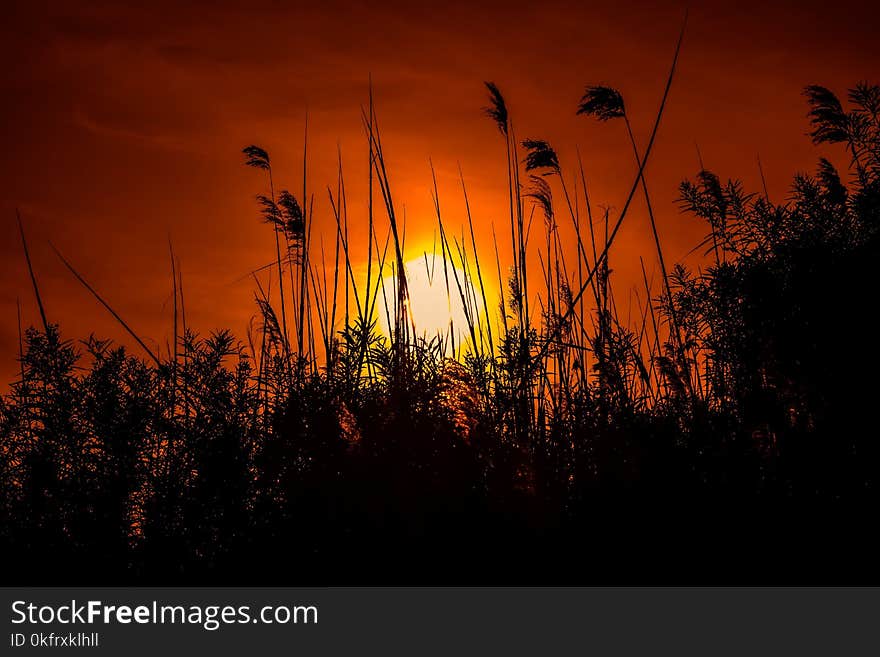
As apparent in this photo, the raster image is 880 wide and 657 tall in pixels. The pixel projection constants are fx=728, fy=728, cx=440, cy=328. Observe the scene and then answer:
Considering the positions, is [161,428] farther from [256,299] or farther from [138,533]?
[256,299]

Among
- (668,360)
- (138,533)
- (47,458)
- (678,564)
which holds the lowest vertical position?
(678,564)

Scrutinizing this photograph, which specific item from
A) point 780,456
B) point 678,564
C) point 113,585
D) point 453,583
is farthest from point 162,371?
point 780,456

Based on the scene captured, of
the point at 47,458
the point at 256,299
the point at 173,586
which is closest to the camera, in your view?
the point at 173,586

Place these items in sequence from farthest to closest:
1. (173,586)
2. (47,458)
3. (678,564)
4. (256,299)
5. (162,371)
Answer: (256,299)
(162,371)
(47,458)
(173,586)
(678,564)

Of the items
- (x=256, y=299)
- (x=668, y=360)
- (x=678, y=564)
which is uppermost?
(x=256, y=299)

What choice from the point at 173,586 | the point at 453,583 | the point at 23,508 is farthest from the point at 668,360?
the point at 23,508

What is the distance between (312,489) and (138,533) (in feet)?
2.74

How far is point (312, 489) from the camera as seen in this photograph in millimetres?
2572

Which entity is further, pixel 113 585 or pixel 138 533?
pixel 138 533

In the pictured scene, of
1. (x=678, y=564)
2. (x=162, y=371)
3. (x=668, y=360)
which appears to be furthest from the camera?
(x=668, y=360)

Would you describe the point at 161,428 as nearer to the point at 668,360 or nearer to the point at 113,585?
the point at 113,585

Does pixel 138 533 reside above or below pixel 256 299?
below

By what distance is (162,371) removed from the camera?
3.20 meters

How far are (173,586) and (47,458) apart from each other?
0.88 meters
